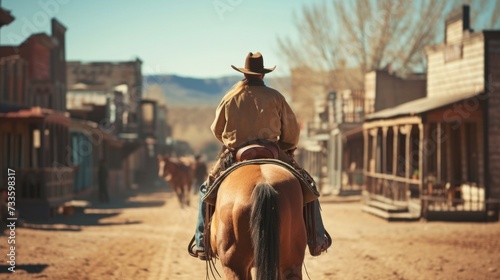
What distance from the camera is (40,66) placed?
101 ft

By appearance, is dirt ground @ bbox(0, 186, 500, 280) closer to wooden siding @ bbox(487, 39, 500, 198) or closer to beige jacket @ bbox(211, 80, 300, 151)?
beige jacket @ bbox(211, 80, 300, 151)

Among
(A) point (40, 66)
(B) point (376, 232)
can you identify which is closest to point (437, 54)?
(B) point (376, 232)

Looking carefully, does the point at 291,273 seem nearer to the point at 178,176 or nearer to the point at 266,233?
the point at 266,233

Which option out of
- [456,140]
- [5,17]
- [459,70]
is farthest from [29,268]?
[459,70]

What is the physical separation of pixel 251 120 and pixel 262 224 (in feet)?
6.16

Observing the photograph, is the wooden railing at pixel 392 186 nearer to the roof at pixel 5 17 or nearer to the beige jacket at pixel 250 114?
the roof at pixel 5 17

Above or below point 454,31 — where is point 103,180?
below

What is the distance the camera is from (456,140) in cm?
2347

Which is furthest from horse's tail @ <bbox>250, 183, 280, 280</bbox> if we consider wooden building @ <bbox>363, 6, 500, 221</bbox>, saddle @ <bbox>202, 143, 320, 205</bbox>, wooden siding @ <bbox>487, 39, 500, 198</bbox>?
wooden siding @ <bbox>487, 39, 500, 198</bbox>

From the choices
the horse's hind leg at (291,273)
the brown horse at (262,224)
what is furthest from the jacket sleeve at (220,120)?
the horse's hind leg at (291,273)

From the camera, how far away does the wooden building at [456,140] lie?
20.3m

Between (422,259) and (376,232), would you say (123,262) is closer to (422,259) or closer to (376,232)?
(422,259)

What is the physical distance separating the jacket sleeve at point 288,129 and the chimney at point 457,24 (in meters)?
18.0

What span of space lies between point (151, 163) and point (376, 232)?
39836 millimetres
